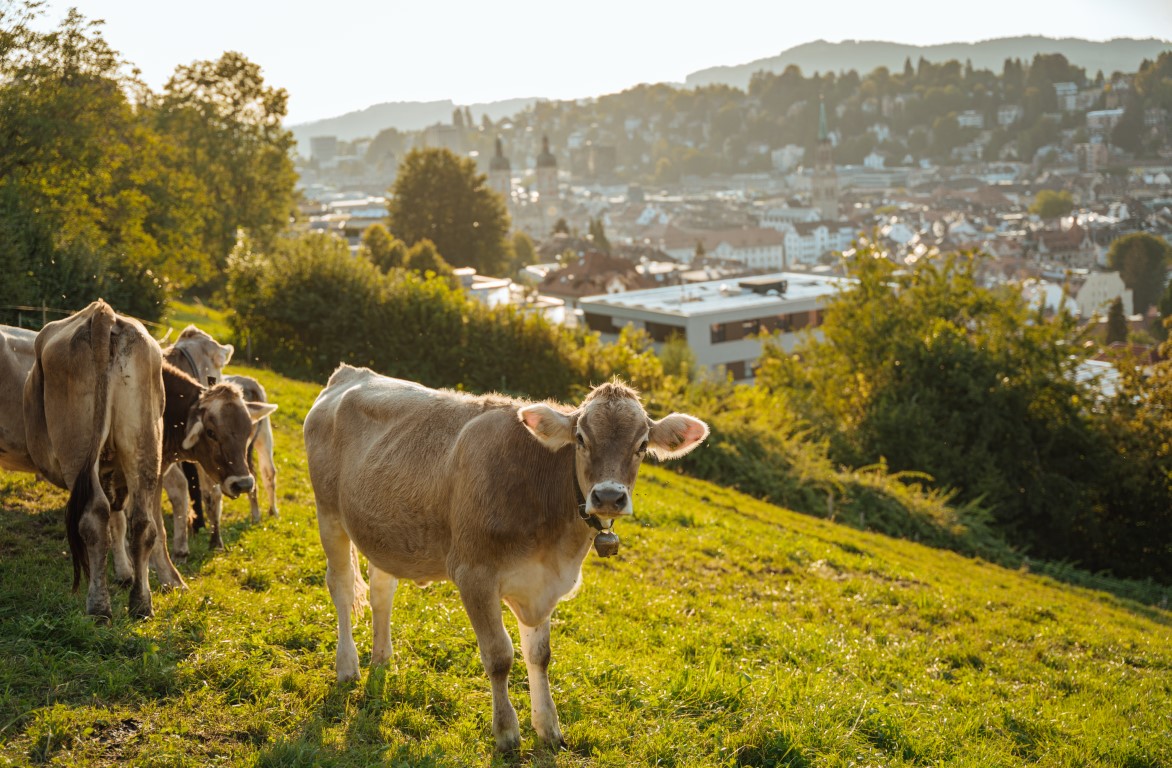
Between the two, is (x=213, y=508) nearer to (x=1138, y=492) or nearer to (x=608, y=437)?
(x=608, y=437)

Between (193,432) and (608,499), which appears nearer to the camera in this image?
(608,499)

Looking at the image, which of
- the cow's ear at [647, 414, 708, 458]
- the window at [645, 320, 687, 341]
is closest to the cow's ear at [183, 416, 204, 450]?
the cow's ear at [647, 414, 708, 458]

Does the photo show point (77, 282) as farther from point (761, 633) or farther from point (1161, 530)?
point (1161, 530)

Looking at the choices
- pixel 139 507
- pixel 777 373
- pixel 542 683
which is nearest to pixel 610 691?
pixel 542 683

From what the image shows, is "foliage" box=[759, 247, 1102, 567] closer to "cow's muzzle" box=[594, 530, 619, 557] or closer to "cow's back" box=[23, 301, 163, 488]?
"cow's back" box=[23, 301, 163, 488]

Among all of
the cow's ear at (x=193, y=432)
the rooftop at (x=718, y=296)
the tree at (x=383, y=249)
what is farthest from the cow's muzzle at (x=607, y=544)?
the rooftop at (x=718, y=296)

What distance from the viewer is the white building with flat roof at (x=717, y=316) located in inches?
2345

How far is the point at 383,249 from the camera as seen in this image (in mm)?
48531

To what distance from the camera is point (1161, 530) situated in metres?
28.5

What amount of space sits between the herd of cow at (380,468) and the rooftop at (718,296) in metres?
52.0

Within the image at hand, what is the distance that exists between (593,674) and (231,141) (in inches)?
1832

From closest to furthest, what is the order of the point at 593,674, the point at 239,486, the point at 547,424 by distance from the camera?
1. the point at 547,424
2. the point at 593,674
3. the point at 239,486

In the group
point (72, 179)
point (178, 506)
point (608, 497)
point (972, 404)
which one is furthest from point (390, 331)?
point (608, 497)

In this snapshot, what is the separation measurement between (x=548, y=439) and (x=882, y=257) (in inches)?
1273
